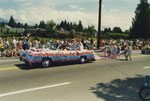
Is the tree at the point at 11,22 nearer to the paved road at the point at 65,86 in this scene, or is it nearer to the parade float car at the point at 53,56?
the parade float car at the point at 53,56

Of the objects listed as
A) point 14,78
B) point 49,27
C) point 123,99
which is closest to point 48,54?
point 14,78

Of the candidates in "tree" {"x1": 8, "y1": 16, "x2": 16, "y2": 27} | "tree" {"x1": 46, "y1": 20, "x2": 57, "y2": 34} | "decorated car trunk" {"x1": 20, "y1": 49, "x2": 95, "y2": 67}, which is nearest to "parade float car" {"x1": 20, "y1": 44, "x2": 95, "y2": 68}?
"decorated car trunk" {"x1": 20, "y1": 49, "x2": 95, "y2": 67}

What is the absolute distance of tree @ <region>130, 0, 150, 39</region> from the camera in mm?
59231

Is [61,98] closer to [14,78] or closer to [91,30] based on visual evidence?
[14,78]

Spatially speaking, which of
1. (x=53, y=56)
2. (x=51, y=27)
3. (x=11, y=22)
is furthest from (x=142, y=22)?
(x=11, y=22)

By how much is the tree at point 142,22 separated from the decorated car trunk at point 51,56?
52268mm

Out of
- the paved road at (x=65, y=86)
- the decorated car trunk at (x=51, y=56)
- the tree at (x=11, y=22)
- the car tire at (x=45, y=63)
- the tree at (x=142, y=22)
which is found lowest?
the paved road at (x=65, y=86)

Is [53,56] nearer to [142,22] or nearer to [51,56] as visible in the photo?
[51,56]

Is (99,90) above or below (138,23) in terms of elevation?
below

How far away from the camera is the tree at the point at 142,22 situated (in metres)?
59.2

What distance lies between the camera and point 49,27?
76.9m

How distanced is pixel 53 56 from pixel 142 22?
5694 centimetres

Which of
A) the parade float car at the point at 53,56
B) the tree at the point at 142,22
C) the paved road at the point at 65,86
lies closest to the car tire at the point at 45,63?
the parade float car at the point at 53,56

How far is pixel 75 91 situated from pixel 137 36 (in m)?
59.6
